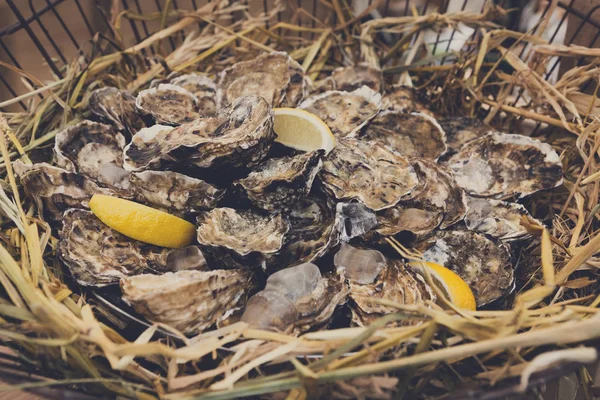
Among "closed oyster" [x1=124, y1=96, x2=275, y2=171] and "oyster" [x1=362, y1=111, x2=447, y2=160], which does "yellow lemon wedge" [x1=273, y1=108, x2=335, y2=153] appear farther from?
"oyster" [x1=362, y1=111, x2=447, y2=160]

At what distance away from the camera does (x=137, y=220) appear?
69cm

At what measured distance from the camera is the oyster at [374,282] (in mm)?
667

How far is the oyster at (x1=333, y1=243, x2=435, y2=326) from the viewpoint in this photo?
67cm

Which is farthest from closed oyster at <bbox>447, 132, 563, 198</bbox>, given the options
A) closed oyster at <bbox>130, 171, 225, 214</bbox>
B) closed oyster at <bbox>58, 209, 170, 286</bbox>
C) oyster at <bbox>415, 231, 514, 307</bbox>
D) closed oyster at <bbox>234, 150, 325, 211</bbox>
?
closed oyster at <bbox>58, 209, 170, 286</bbox>

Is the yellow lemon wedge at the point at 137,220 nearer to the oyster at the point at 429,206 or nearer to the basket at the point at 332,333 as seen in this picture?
the basket at the point at 332,333

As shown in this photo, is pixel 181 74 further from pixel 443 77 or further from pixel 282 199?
pixel 443 77

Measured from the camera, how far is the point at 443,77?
43.6 inches

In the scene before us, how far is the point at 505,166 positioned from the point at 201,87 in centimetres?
65

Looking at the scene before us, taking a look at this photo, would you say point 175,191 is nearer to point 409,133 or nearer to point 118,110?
point 118,110

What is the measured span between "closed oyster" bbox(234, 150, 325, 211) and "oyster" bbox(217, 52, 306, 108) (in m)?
0.26

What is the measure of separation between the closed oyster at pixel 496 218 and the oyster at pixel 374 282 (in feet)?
0.61

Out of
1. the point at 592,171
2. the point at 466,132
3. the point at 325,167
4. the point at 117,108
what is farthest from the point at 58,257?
the point at 592,171

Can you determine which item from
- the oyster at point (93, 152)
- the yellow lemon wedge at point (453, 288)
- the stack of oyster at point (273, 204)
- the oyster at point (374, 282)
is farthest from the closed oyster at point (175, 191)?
the yellow lemon wedge at point (453, 288)

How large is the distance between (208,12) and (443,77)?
1.97ft
